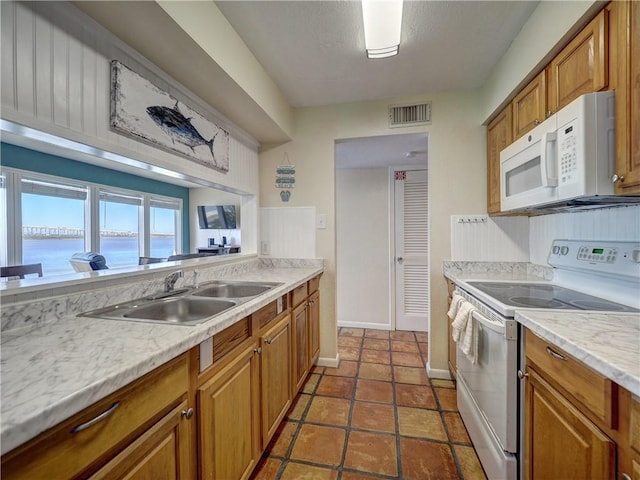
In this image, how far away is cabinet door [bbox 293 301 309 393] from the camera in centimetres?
183

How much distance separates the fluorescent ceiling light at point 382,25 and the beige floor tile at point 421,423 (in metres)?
2.25

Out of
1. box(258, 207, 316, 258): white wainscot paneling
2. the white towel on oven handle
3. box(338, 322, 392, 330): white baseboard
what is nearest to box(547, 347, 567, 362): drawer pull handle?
the white towel on oven handle

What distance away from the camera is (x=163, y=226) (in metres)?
5.66

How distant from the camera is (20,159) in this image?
3.30m

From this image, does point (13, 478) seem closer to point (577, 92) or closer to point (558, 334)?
point (558, 334)

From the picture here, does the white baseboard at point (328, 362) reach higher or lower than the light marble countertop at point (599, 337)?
lower

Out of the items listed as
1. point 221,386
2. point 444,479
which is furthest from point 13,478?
point 444,479

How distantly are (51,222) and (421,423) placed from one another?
16.0ft

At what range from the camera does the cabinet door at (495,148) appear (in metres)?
1.83

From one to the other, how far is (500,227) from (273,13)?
83.5 inches

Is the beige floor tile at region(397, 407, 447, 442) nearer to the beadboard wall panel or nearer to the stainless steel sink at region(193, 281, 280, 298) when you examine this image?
the stainless steel sink at region(193, 281, 280, 298)

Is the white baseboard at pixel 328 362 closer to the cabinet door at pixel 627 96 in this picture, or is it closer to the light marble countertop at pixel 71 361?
the light marble countertop at pixel 71 361

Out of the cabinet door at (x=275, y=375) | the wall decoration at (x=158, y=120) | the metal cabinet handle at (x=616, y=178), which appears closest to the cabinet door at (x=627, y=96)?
the metal cabinet handle at (x=616, y=178)

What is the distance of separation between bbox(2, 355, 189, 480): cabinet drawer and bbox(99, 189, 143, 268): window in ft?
15.0
